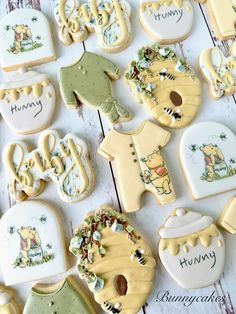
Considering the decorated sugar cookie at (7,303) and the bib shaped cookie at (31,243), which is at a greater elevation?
the bib shaped cookie at (31,243)

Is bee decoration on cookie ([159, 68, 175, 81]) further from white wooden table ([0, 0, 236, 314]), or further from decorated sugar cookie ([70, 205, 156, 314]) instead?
decorated sugar cookie ([70, 205, 156, 314])

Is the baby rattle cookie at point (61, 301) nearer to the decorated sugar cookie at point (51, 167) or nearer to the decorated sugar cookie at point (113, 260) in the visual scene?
the decorated sugar cookie at point (113, 260)

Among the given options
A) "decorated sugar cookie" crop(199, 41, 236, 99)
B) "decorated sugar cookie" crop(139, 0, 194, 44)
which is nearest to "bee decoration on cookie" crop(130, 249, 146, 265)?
"decorated sugar cookie" crop(199, 41, 236, 99)

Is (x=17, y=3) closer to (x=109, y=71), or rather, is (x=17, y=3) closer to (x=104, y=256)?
(x=109, y=71)

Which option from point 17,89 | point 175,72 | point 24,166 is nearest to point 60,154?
point 24,166

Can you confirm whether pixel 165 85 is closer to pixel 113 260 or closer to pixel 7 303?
pixel 113 260

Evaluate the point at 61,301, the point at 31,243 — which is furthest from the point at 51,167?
the point at 61,301

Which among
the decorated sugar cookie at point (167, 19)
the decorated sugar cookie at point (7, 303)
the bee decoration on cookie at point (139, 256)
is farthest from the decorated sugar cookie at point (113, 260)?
the decorated sugar cookie at point (167, 19)
